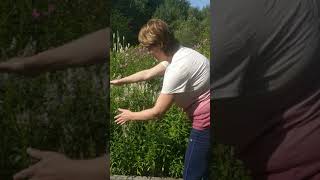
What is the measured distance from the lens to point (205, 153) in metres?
4.01

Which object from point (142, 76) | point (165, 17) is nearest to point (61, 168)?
point (142, 76)

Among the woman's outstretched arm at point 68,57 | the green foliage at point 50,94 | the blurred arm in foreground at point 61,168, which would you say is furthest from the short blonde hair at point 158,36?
the blurred arm in foreground at point 61,168

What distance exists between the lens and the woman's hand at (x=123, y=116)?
13.6ft

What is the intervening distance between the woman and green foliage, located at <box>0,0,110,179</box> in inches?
10.1

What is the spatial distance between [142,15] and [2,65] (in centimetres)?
117

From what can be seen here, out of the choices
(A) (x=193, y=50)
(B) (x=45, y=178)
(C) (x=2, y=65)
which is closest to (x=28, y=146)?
(B) (x=45, y=178)

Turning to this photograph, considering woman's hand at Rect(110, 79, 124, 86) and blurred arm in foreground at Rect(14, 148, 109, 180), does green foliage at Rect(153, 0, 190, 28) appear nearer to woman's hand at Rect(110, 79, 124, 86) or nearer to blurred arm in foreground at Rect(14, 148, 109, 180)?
woman's hand at Rect(110, 79, 124, 86)

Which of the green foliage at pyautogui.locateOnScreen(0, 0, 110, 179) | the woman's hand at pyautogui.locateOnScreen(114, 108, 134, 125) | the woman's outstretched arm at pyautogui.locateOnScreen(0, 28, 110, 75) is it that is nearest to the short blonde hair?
the woman's outstretched arm at pyautogui.locateOnScreen(0, 28, 110, 75)

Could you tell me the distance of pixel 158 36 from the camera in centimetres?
395

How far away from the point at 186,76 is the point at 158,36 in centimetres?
39

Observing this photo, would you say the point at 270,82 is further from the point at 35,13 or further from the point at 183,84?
the point at 35,13

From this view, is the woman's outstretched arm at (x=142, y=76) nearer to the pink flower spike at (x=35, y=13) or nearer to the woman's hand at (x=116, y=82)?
the woman's hand at (x=116, y=82)

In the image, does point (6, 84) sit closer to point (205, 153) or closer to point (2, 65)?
point (2, 65)

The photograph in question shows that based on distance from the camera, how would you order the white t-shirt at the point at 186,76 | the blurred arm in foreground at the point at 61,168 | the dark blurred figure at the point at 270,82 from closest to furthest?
the white t-shirt at the point at 186,76 → the dark blurred figure at the point at 270,82 → the blurred arm in foreground at the point at 61,168
